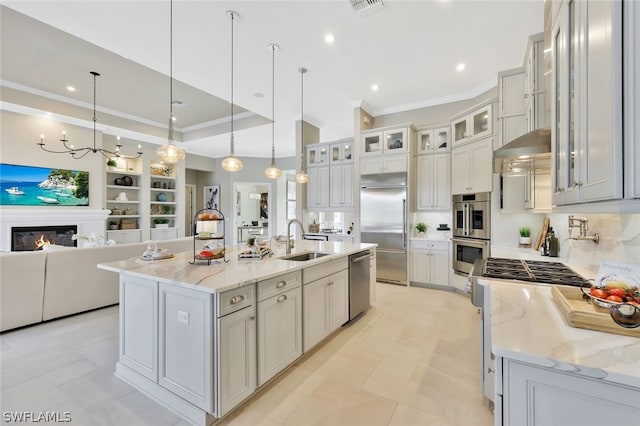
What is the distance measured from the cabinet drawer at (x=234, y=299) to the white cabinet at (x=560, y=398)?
1405 millimetres

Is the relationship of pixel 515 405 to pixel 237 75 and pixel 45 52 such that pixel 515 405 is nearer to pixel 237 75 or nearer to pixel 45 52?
pixel 237 75

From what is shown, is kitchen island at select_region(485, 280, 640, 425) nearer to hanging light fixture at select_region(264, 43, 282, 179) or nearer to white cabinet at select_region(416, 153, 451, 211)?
hanging light fixture at select_region(264, 43, 282, 179)

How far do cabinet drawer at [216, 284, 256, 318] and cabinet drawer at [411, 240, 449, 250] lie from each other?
3543 millimetres

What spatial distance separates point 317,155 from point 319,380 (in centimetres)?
446

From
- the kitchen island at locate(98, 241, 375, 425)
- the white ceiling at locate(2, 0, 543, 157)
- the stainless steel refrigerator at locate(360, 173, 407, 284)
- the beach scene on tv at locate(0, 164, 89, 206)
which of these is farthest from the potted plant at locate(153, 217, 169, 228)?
the kitchen island at locate(98, 241, 375, 425)

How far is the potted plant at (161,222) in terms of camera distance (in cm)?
759

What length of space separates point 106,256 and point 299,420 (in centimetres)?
333

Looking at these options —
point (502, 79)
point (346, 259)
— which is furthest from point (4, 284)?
point (502, 79)

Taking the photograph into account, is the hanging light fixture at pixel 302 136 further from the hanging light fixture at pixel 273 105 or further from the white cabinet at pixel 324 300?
the white cabinet at pixel 324 300

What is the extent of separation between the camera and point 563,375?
834 millimetres

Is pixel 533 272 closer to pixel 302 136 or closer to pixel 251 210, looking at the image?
pixel 302 136

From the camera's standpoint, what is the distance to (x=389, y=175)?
4.82 m

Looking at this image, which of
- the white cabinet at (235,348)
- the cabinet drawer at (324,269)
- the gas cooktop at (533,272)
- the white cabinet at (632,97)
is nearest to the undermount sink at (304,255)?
the cabinet drawer at (324,269)

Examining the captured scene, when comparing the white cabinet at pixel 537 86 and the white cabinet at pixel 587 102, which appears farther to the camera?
the white cabinet at pixel 537 86
